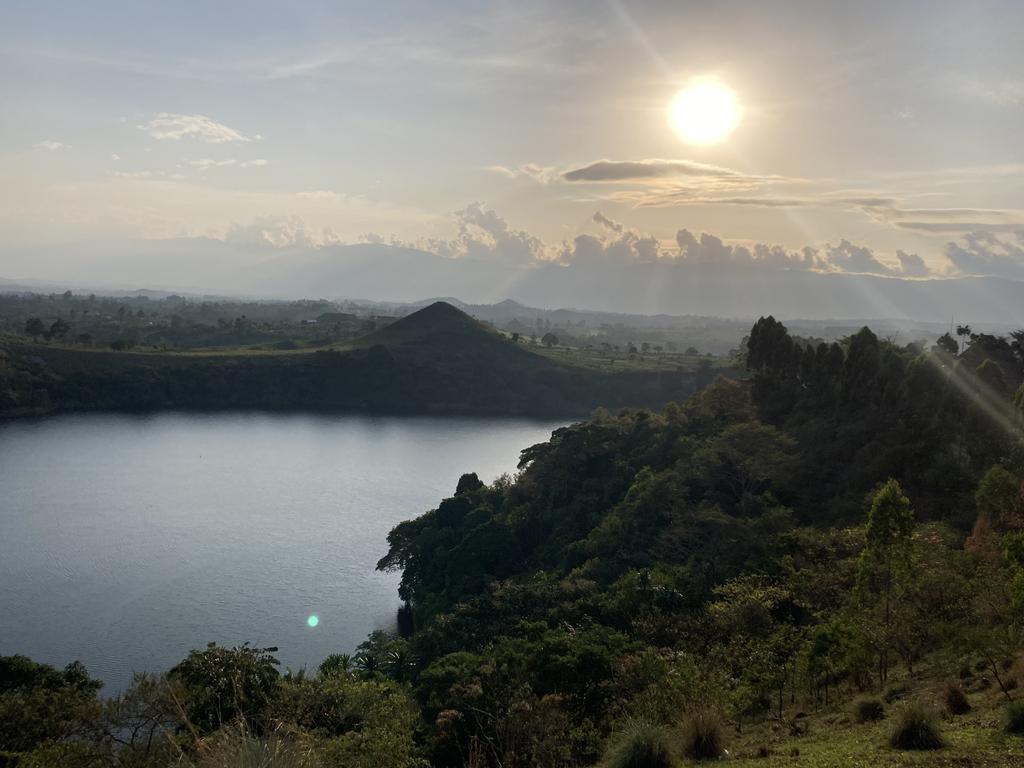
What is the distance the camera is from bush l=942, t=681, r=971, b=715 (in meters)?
12.8

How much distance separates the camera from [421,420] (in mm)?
110312

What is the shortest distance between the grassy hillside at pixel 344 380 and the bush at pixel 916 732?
105 m

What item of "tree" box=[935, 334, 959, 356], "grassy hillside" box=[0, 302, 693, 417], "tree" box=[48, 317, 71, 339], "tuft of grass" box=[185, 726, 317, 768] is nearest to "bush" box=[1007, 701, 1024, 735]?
"tuft of grass" box=[185, 726, 317, 768]

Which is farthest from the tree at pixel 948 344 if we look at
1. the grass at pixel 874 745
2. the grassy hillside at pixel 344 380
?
the grassy hillside at pixel 344 380

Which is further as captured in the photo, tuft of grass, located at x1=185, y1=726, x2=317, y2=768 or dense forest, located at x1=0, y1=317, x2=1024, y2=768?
dense forest, located at x1=0, y1=317, x2=1024, y2=768

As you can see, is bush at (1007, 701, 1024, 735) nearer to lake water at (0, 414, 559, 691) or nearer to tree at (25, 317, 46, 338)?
lake water at (0, 414, 559, 691)

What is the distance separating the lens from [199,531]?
173ft

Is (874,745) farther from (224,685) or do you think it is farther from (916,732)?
(224,685)

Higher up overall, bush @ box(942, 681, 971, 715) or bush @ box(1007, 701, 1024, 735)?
bush @ box(1007, 701, 1024, 735)

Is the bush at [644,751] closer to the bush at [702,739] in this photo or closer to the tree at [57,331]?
the bush at [702,739]

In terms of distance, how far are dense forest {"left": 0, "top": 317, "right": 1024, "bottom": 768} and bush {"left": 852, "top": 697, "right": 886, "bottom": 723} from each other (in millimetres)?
43

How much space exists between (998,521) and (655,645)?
32.8 feet

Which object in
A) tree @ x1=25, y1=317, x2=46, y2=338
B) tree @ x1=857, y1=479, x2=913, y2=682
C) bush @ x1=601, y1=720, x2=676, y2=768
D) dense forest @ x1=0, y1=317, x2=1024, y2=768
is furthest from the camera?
tree @ x1=25, y1=317, x2=46, y2=338

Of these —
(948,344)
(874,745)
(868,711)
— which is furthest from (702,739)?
(948,344)
